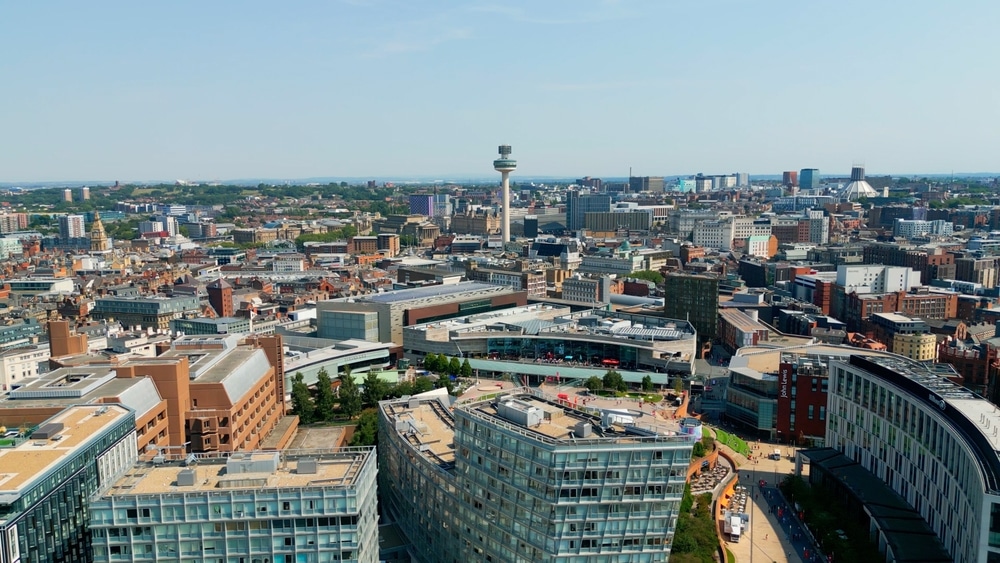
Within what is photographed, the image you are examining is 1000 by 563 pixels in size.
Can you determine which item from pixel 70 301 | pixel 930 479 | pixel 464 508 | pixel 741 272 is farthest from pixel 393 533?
pixel 741 272

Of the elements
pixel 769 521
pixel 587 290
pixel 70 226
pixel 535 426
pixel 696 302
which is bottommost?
pixel 769 521

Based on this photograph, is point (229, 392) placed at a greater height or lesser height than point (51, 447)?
lesser

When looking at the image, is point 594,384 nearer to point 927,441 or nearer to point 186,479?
point 927,441

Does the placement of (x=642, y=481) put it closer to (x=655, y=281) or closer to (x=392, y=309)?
(x=392, y=309)

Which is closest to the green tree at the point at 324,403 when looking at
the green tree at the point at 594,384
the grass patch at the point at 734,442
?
the green tree at the point at 594,384

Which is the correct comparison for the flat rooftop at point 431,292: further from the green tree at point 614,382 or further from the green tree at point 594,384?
the green tree at point 614,382

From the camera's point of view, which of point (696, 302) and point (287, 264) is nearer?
point (696, 302)

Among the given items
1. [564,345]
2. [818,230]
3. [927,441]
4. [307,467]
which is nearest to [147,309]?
[564,345]
